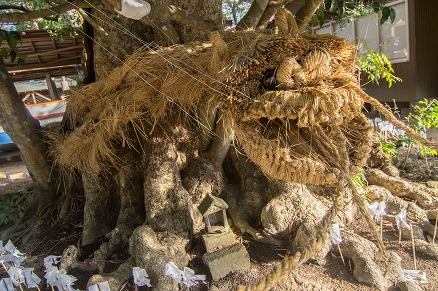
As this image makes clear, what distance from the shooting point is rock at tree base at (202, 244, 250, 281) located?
7.16ft

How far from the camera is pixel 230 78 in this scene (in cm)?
153

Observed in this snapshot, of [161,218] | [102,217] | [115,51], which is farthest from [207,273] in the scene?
[115,51]

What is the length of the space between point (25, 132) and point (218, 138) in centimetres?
179

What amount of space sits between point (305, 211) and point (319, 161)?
1.01 metres

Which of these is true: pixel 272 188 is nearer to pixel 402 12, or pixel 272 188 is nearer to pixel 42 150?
pixel 42 150

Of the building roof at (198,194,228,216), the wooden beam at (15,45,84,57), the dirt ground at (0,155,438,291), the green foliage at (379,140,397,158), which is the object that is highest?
the wooden beam at (15,45,84,57)

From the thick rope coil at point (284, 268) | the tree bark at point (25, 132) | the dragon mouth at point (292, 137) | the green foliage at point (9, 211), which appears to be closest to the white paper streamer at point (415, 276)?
the dragon mouth at point (292, 137)

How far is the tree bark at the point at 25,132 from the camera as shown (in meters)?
3.01

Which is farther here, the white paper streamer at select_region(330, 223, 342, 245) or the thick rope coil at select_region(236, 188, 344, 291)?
the white paper streamer at select_region(330, 223, 342, 245)

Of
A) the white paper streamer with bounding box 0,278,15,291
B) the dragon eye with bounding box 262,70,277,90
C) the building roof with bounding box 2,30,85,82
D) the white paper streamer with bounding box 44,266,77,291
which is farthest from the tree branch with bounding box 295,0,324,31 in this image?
the building roof with bounding box 2,30,85,82

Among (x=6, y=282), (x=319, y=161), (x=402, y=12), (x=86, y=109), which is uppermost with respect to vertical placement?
(x=402, y=12)

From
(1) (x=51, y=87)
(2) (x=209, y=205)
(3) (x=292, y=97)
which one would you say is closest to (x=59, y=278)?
(2) (x=209, y=205)

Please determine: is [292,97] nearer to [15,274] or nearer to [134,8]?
[134,8]

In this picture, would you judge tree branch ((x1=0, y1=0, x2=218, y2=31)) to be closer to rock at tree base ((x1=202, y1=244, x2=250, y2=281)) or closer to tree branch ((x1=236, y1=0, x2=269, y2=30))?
tree branch ((x1=236, y1=0, x2=269, y2=30))
